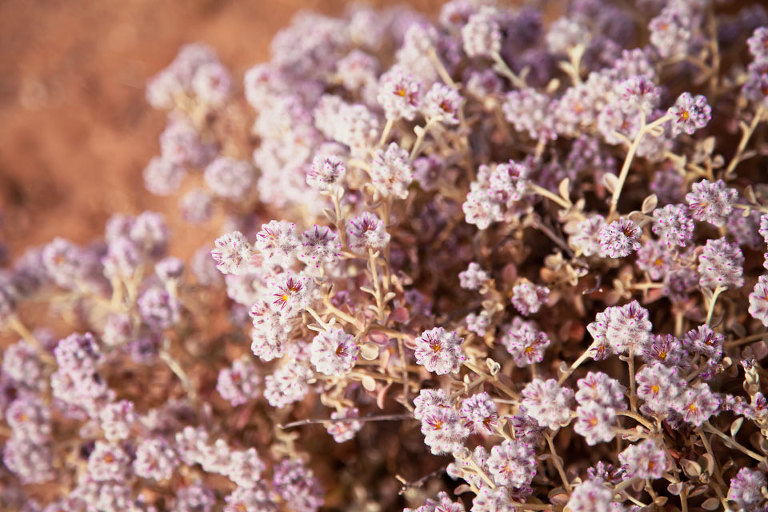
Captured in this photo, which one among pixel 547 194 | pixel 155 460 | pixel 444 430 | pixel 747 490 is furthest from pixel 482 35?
pixel 155 460

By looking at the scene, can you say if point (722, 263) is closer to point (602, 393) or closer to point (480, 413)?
point (602, 393)

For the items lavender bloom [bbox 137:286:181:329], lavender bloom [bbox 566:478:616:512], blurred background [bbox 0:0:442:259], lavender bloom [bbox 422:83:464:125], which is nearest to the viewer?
lavender bloom [bbox 566:478:616:512]

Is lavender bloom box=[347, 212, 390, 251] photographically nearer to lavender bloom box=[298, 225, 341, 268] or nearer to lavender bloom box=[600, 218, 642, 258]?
lavender bloom box=[298, 225, 341, 268]

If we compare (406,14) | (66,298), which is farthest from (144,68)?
(66,298)

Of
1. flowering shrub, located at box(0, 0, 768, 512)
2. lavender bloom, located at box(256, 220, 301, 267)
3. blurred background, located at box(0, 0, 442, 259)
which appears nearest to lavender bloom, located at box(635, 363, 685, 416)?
flowering shrub, located at box(0, 0, 768, 512)

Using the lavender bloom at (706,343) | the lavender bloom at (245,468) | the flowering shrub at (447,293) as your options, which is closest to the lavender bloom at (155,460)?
the flowering shrub at (447,293)
